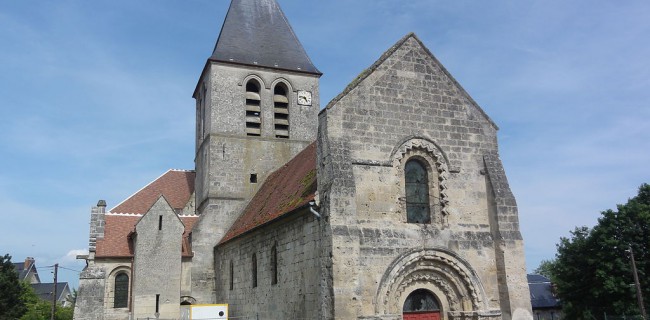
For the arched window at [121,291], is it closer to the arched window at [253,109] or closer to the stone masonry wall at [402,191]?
the arched window at [253,109]

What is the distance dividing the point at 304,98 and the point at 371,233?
12.8 m

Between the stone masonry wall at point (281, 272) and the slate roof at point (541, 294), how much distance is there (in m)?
30.1

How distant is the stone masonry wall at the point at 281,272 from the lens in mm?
13406

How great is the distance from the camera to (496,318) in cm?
1380

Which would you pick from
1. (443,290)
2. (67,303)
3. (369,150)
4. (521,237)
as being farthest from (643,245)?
(67,303)

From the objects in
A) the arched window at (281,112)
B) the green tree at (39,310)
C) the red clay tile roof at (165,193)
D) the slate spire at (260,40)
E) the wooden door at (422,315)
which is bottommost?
the wooden door at (422,315)

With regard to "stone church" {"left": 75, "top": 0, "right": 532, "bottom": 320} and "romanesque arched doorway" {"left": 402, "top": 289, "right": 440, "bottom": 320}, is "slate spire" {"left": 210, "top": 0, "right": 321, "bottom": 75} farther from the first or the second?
"romanesque arched doorway" {"left": 402, "top": 289, "right": 440, "bottom": 320}

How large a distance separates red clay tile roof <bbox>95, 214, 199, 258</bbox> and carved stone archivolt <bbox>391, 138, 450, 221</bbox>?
1084 centimetres

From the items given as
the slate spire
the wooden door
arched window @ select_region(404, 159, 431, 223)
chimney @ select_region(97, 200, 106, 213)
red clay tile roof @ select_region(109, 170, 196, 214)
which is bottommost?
the wooden door

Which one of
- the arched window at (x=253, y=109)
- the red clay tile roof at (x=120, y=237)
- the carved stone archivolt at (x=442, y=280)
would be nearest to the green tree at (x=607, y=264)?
the carved stone archivolt at (x=442, y=280)

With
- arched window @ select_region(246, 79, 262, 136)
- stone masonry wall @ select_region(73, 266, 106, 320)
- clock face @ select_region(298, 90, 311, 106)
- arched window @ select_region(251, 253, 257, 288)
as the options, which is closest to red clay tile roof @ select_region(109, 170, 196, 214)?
stone masonry wall @ select_region(73, 266, 106, 320)

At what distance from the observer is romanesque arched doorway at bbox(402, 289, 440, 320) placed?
1343cm

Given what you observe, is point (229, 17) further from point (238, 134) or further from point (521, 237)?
point (521, 237)

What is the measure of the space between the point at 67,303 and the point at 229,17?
175ft
